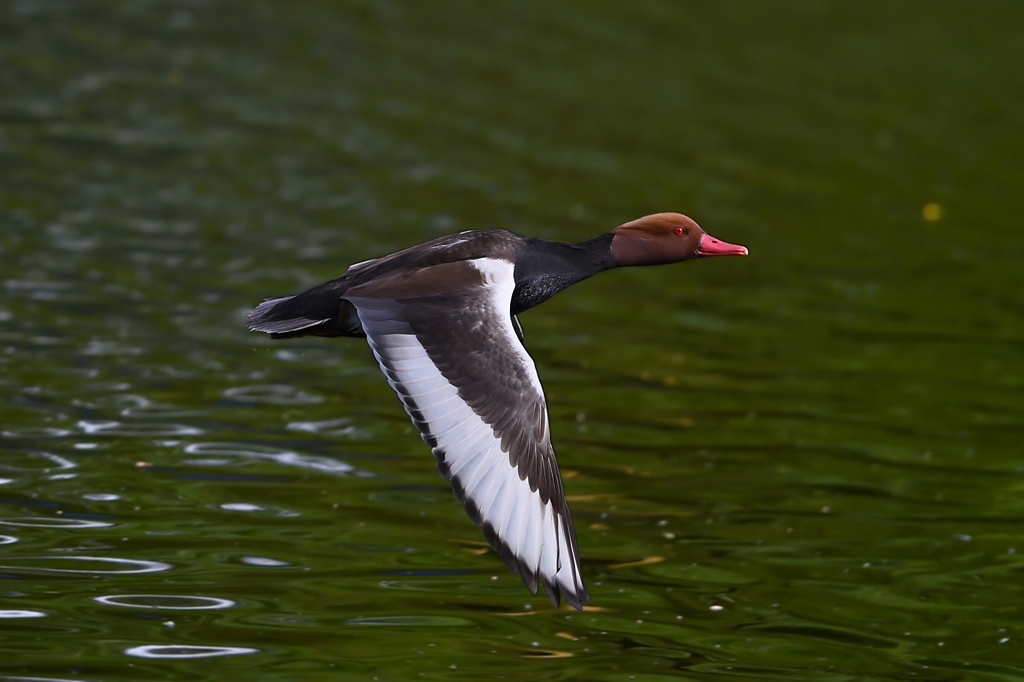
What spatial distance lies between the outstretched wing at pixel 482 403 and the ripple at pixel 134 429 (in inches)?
112

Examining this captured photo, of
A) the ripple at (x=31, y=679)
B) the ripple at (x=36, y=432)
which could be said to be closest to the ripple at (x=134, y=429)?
the ripple at (x=36, y=432)

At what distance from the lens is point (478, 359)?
5.97 m

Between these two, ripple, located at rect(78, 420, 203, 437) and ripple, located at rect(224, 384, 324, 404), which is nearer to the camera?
ripple, located at rect(78, 420, 203, 437)

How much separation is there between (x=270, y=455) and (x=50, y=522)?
1514 mm

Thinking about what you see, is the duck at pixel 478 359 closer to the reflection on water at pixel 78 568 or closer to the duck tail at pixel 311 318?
the duck tail at pixel 311 318

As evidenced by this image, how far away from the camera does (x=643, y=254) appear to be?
275 inches

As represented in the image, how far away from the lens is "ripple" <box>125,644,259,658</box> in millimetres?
6012

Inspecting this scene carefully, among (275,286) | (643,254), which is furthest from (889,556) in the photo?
(275,286)

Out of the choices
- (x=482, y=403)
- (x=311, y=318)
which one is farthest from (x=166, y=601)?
(x=482, y=403)

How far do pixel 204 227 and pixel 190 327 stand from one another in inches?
112

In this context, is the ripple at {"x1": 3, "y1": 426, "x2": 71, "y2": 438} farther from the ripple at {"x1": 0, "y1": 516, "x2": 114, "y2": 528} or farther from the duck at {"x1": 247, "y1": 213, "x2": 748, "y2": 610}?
the duck at {"x1": 247, "y1": 213, "x2": 748, "y2": 610}

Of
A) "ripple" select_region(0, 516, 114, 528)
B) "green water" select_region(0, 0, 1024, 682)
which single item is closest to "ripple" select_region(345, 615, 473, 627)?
"green water" select_region(0, 0, 1024, 682)

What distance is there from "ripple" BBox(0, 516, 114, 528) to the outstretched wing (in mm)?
2036

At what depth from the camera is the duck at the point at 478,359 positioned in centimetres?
568
